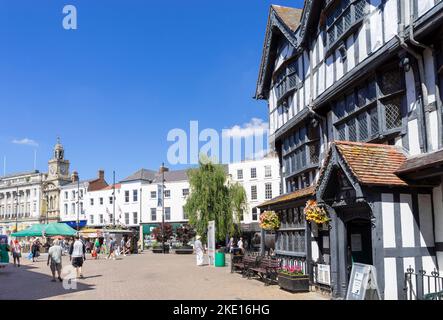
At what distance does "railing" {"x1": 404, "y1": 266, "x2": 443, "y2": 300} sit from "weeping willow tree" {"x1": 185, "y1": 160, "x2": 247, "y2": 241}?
31.9m

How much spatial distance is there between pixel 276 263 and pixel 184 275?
524cm

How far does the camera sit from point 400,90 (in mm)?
11164

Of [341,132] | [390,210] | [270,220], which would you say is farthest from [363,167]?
[270,220]

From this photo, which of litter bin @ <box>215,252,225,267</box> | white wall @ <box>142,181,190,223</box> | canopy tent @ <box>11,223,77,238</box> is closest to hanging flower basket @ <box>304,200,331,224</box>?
litter bin @ <box>215,252,225,267</box>

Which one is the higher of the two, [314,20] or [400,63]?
[314,20]

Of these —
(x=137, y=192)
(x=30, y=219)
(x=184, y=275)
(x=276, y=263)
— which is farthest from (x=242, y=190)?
(x=30, y=219)

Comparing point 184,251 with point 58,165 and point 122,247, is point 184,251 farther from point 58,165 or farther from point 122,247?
point 58,165

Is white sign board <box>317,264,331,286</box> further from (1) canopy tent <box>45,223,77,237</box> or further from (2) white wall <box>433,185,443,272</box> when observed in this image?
(1) canopy tent <box>45,223,77,237</box>

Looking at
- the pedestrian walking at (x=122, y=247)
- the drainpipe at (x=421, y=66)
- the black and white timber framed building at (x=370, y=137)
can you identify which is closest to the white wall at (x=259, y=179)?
the pedestrian walking at (x=122, y=247)

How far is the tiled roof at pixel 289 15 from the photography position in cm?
1877

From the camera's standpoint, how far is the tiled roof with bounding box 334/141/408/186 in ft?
34.0

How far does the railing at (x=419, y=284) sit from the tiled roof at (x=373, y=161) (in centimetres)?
205

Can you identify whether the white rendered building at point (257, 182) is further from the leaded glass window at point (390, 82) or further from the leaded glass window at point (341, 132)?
the leaded glass window at point (390, 82)
